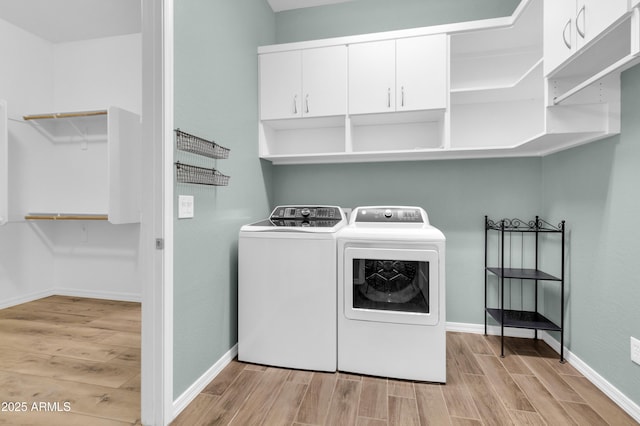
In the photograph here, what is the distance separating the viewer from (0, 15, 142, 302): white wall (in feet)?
10.7

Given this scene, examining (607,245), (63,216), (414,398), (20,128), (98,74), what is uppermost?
(98,74)

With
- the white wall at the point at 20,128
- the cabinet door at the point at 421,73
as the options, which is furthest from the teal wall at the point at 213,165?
the white wall at the point at 20,128

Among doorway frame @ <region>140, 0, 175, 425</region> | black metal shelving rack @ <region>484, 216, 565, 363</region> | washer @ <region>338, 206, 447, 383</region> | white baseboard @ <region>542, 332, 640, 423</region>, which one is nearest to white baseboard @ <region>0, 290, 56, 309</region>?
doorway frame @ <region>140, 0, 175, 425</region>

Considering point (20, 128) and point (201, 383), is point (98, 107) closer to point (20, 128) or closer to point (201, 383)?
point (20, 128)

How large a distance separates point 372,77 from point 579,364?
2389 millimetres

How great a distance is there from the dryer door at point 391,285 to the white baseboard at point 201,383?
86cm

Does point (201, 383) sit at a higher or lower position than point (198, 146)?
lower

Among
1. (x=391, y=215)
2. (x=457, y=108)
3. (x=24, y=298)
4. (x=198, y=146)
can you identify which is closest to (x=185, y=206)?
(x=198, y=146)

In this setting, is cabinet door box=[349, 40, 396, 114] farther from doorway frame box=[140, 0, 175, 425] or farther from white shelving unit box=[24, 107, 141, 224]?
white shelving unit box=[24, 107, 141, 224]

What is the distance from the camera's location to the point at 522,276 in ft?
7.37

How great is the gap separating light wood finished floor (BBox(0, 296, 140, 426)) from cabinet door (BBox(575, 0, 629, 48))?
9.13 feet

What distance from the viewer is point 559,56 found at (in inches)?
65.3

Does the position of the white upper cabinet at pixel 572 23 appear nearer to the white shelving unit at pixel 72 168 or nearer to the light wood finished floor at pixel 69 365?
the light wood finished floor at pixel 69 365

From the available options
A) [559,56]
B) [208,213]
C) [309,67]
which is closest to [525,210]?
[559,56]
